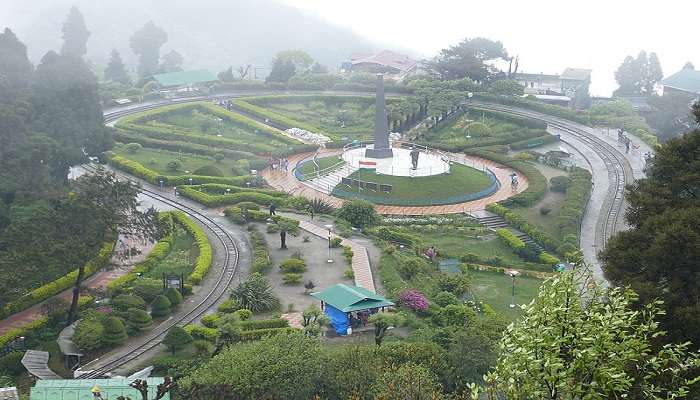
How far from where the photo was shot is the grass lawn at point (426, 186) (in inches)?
2749

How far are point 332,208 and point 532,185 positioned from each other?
59.3 feet

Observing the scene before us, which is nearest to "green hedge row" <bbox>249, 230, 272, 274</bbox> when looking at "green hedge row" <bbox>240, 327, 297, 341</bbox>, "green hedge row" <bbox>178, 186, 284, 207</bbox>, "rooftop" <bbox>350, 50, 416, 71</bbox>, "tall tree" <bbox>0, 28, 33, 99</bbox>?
"green hedge row" <bbox>178, 186, 284, 207</bbox>

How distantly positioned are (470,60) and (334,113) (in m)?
19.3

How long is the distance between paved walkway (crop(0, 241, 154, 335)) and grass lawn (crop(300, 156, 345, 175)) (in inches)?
955

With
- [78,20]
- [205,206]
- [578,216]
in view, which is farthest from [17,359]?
[78,20]

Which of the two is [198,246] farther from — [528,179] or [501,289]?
[528,179]

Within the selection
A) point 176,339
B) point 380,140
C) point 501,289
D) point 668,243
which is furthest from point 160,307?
point 380,140

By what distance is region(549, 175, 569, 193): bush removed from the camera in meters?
72.0

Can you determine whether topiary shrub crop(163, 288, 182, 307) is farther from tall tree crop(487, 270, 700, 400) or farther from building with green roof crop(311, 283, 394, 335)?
tall tree crop(487, 270, 700, 400)

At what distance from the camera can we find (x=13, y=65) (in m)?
62.8

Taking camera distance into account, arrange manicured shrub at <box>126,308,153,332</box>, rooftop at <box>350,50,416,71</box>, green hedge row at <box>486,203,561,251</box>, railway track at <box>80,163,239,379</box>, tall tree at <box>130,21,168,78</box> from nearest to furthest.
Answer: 1. railway track at <box>80,163,239,379</box>
2. manicured shrub at <box>126,308,153,332</box>
3. green hedge row at <box>486,203,561,251</box>
4. rooftop at <box>350,50,416,71</box>
5. tall tree at <box>130,21,168,78</box>

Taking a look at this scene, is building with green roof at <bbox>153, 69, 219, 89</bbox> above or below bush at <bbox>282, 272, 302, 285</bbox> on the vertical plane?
above

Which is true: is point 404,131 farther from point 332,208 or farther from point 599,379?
point 599,379

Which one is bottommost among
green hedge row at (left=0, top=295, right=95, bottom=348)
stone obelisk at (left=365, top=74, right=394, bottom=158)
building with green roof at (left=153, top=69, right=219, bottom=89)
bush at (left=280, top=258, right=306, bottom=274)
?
green hedge row at (left=0, top=295, right=95, bottom=348)
